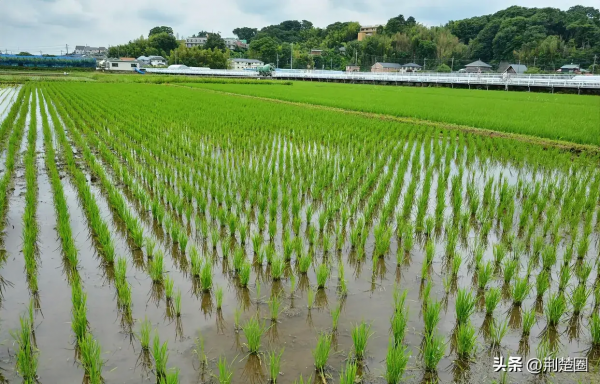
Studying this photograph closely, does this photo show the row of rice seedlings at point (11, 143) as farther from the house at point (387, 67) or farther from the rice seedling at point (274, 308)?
the house at point (387, 67)

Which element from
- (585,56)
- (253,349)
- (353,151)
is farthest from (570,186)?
(585,56)

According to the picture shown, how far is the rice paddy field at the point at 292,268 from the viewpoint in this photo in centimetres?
293

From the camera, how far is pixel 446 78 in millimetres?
38375

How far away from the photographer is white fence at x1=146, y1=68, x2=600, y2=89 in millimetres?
30384

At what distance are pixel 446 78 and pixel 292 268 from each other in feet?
124

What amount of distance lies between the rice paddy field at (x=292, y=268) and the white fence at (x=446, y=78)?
25.4 m

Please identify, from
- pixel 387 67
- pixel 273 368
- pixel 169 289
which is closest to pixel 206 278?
pixel 169 289

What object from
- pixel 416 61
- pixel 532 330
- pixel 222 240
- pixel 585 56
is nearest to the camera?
pixel 532 330

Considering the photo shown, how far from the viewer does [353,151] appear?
961 cm

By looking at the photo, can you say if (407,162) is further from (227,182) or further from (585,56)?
(585,56)

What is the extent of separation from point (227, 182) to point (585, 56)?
61.6 m

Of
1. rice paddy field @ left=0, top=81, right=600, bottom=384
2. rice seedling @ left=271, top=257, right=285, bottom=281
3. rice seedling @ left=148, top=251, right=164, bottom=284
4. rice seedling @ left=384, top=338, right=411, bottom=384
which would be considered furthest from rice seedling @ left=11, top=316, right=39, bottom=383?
rice seedling @ left=384, top=338, right=411, bottom=384

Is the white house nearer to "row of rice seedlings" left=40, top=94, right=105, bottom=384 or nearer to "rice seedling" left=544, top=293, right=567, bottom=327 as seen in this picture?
"row of rice seedlings" left=40, top=94, right=105, bottom=384

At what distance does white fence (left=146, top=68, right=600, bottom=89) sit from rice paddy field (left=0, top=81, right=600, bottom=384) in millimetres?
25383
